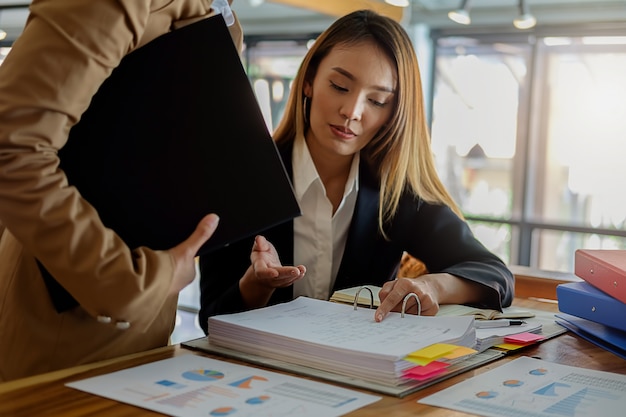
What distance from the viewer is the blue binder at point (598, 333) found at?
4.66 feet

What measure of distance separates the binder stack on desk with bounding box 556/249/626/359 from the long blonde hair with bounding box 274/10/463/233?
0.39 meters

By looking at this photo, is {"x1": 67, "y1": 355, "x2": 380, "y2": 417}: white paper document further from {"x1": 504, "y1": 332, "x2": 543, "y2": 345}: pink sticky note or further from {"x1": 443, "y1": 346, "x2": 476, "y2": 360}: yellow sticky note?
{"x1": 504, "y1": 332, "x2": 543, "y2": 345}: pink sticky note

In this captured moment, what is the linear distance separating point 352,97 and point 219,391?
0.88m

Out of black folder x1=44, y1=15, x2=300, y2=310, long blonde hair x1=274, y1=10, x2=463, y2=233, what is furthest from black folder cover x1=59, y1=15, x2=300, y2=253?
long blonde hair x1=274, y1=10, x2=463, y2=233

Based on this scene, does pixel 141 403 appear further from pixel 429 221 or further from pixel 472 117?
pixel 472 117

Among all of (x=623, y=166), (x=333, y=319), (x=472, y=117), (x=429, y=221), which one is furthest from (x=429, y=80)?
(x=333, y=319)

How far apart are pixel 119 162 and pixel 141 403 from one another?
0.33 metres

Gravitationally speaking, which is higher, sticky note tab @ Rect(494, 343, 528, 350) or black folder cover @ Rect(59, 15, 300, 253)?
black folder cover @ Rect(59, 15, 300, 253)

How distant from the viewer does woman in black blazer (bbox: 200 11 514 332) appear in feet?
5.80

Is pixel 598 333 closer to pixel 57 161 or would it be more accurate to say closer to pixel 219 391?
pixel 219 391

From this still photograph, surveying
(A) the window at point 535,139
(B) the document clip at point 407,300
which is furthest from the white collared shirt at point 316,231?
(A) the window at point 535,139

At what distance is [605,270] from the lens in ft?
5.05

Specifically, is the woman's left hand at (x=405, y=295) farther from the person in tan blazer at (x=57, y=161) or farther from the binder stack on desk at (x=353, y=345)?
the person in tan blazer at (x=57, y=161)

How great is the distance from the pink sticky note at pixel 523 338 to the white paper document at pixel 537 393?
111 millimetres
